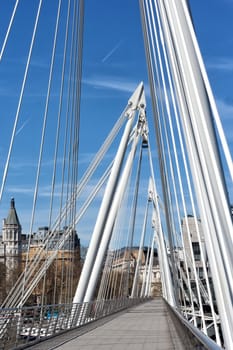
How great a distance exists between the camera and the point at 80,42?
2077 centimetres

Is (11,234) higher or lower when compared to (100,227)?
higher

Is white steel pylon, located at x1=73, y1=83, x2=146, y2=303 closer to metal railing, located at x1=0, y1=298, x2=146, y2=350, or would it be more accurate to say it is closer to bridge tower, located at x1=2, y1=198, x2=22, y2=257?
metal railing, located at x1=0, y1=298, x2=146, y2=350

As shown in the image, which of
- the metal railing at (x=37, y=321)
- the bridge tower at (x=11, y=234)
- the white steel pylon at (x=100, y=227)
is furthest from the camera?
the bridge tower at (x=11, y=234)

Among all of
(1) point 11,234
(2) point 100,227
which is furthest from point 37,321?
(1) point 11,234

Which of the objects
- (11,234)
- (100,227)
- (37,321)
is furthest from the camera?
(11,234)

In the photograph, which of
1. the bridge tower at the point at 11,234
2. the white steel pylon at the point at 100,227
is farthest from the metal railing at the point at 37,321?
the bridge tower at the point at 11,234

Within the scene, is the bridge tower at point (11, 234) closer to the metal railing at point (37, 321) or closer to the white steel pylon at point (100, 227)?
the white steel pylon at point (100, 227)

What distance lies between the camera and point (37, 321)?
17781mm

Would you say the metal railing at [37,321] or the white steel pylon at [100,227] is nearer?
the metal railing at [37,321]

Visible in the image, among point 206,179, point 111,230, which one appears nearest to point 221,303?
point 206,179

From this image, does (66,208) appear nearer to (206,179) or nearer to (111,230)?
(111,230)

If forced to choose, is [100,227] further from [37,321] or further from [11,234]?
[11,234]

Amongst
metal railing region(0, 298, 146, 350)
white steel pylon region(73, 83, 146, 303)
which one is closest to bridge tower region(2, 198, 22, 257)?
white steel pylon region(73, 83, 146, 303)

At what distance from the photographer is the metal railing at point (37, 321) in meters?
14.4
